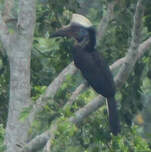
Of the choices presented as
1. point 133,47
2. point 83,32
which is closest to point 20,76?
A: point 133,47

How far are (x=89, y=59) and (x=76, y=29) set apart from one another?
30 cm

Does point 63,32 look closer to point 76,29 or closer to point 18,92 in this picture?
point 76,29

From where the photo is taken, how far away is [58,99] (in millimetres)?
4797

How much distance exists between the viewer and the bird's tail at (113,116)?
4725 millimetres

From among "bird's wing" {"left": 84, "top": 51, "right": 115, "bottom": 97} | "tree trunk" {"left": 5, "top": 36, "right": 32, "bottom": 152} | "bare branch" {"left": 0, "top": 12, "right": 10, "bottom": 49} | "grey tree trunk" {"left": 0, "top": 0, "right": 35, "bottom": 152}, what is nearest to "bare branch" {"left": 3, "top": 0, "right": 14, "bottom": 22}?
"bare branch" {"left": 0, "top": 12, "right": 10, "bottom": 49}

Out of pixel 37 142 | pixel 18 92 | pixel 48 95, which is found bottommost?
pixel 37 142

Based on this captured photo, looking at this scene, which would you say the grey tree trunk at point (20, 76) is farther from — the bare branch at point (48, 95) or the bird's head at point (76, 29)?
the bird's head at point (76, 29)

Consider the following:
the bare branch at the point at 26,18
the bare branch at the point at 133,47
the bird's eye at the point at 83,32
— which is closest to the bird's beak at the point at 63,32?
the bird's eye at the point at 83,32

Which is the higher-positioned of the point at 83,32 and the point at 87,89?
the point at 83,32

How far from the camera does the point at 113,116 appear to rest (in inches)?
196

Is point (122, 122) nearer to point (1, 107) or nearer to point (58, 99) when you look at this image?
point (58, 99)

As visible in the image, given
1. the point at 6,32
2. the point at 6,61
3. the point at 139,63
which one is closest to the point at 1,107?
the point at 6,61

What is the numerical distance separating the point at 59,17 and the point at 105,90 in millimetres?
808

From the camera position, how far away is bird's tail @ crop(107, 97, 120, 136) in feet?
15.5
